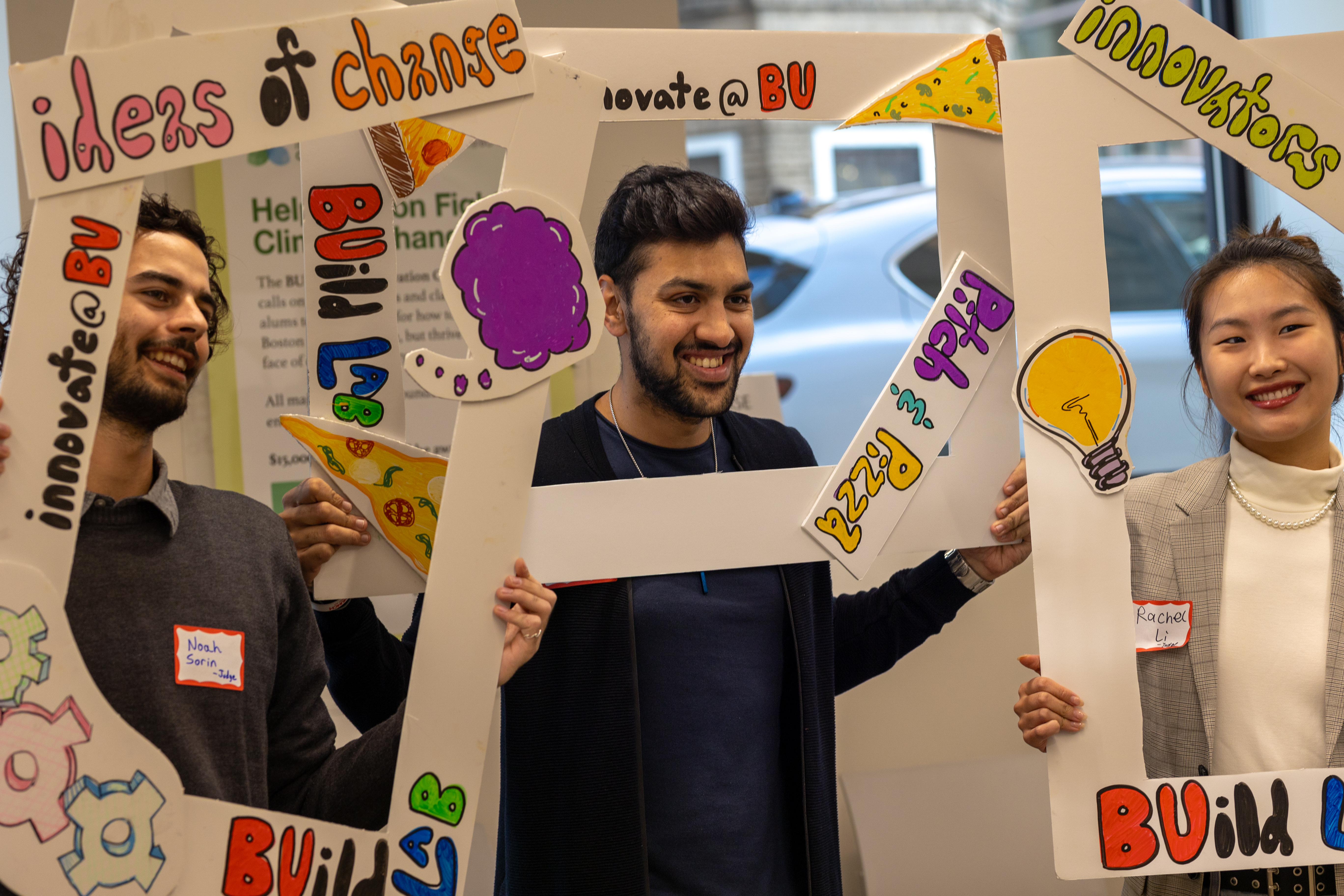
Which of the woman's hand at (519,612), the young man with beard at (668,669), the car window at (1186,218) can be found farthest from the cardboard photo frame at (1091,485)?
the car window at (1186,218)

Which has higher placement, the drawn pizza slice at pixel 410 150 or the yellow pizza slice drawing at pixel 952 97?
the yellow pizza slice drawing at pixel 952 97

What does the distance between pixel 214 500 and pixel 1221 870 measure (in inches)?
57.4

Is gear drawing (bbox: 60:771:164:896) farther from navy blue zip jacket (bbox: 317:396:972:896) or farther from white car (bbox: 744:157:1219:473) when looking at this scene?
white car (bbox: 744:157:1219:473)

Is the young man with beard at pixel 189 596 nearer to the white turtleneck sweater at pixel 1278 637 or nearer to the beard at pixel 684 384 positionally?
the beard at pixel 684 384

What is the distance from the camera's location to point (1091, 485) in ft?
4.76

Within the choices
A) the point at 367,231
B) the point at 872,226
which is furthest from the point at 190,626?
the point at 872,226

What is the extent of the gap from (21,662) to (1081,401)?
135cm

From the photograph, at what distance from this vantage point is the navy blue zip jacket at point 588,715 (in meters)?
1.42

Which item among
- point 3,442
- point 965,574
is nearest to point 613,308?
point 965,574

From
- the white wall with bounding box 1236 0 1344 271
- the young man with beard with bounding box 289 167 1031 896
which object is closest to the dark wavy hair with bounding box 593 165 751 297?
the young man with beard with bounding box 289 167 1031 896

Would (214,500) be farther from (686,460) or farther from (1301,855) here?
(1301,855)

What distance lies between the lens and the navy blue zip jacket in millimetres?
1416

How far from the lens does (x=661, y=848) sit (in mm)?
1436

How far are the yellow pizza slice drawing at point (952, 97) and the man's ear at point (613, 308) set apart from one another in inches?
16.4
